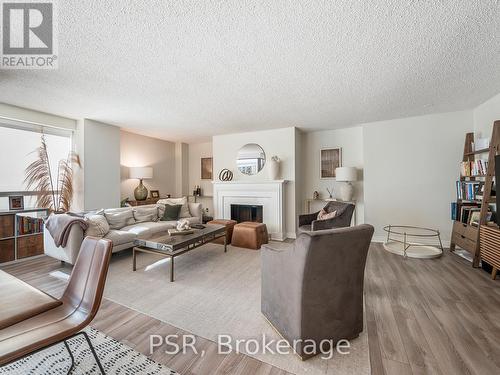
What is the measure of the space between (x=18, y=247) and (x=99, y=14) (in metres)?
3.59

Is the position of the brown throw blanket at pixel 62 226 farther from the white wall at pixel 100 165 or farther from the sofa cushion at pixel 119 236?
the white wall at pixel 100 165

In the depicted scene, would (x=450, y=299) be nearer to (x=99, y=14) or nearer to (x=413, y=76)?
(x=413, y=76)

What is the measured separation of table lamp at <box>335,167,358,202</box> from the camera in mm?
4320

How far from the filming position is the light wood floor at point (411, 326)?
1.40m

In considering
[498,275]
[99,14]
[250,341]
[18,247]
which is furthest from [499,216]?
[18,247]

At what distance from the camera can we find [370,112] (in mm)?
3693

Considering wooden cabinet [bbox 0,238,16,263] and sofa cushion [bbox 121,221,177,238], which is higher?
sofa cushion [bbox 121,221,177,238]

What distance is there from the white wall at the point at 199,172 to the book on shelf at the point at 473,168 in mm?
5282

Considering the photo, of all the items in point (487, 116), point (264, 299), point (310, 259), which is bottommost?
point (264, 299)

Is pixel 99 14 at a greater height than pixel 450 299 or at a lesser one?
greater

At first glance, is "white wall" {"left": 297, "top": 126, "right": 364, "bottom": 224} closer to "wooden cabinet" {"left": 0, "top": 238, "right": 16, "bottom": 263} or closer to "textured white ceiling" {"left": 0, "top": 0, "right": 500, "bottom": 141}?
"textured white ceiling" {"left": 0, "top": 0, "right": 500, "bottom": 141}

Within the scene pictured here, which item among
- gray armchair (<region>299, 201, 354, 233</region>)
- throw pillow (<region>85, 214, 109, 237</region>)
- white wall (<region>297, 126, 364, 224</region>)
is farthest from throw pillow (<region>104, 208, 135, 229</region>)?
white wall (<region>297, 126, 364, 224</region>)

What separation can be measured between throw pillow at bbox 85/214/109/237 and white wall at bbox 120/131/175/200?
188 centimetres

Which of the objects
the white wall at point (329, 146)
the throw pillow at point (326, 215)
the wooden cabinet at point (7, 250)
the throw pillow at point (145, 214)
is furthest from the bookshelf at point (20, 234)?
the white wall at point (329, 146)
